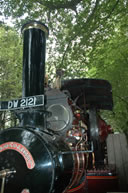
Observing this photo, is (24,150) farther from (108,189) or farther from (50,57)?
(50,57)

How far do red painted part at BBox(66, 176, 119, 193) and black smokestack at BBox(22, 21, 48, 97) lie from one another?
239 cm

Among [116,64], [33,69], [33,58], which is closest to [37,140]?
[33,69]

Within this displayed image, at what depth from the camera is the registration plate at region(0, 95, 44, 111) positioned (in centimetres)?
222

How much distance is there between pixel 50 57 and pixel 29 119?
5.70 meters

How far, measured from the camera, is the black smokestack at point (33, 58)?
253cm

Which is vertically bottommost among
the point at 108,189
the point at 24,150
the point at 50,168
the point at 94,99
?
the point at 108,189

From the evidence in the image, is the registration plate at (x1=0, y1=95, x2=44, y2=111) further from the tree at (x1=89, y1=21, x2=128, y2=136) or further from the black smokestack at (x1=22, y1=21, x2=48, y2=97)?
the tree at (x1=89, y1=21, x2=128, y2=136)

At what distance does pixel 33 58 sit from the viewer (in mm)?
2641

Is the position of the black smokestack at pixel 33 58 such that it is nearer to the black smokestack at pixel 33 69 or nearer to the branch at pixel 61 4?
the black smokestack at pixel 33 69

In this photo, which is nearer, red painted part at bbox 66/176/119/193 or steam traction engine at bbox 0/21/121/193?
steam traction engine at bbox 0/21/121/193

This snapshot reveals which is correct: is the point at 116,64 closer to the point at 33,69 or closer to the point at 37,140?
the point at 33,69

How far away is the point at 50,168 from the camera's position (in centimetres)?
196

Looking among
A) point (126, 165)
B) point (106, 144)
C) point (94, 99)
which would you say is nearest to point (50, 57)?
point (94, 99)

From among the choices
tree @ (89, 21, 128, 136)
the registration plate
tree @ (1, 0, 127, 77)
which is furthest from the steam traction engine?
tree @ (89, 21, 128, 136)
